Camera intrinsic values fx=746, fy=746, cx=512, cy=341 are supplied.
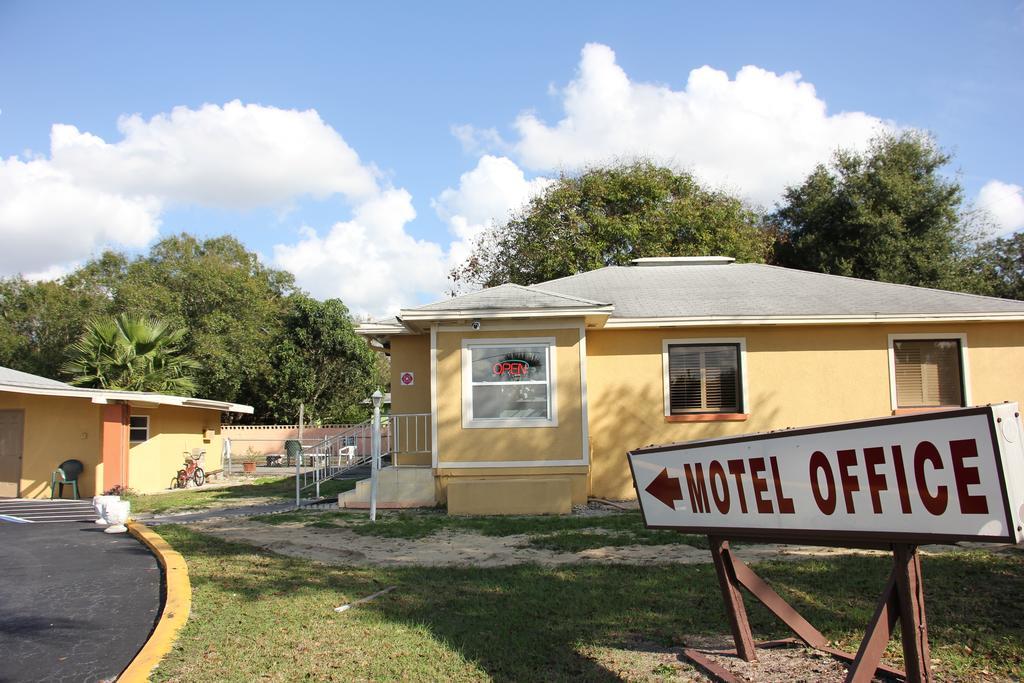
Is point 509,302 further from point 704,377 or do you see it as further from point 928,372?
point 928,372

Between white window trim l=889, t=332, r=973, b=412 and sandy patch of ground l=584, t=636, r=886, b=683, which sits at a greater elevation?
white window trim l=889, t=332, r=973, b=412

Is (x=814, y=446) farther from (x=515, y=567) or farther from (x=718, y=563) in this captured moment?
(x=515, y=567)

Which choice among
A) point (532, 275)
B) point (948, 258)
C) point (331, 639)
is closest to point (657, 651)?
point (331, 639)

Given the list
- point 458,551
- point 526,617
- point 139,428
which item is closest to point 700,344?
point 458,551

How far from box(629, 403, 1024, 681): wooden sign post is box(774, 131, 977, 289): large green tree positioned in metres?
24.9


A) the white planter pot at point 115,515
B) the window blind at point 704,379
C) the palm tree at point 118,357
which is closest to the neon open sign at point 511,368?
the window blind at point 704,379

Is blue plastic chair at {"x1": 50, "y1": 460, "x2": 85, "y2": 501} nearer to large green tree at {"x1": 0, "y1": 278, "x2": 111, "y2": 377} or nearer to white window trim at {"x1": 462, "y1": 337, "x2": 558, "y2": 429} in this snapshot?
white window trim at {"x1": 462, "y1": 337, "x2": 558, "y2": 429}

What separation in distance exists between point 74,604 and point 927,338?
42.5 ft

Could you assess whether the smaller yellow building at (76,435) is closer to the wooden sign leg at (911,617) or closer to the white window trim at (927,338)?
the white window trim at (927,338)

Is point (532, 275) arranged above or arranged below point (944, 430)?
above

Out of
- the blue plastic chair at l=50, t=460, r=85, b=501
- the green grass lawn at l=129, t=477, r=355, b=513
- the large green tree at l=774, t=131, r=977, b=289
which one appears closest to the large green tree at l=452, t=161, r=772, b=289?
the large green tree at l=774, t=131, r=977, b=289

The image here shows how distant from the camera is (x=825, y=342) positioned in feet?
42.2

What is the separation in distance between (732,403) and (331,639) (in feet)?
29.6

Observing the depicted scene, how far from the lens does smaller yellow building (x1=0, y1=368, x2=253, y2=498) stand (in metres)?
15.8
